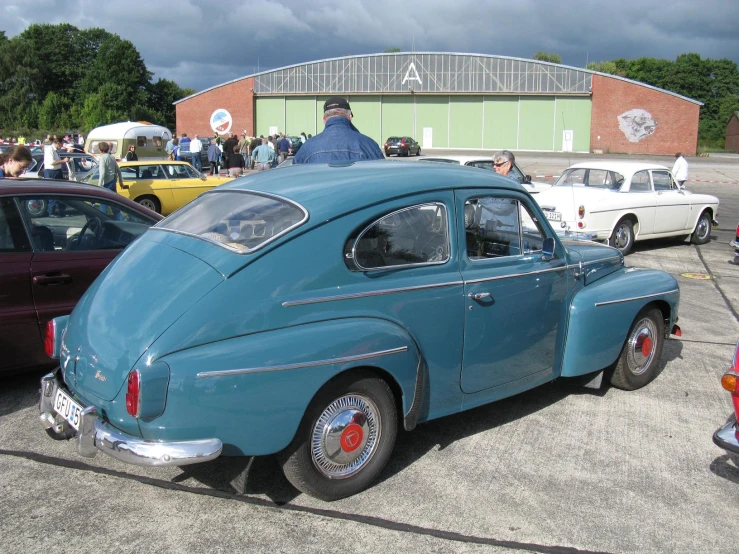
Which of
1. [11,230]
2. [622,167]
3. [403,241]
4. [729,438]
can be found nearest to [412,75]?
[622,167]

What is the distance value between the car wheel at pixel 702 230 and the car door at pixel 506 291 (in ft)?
33.3

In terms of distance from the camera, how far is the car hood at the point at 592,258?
5.02m

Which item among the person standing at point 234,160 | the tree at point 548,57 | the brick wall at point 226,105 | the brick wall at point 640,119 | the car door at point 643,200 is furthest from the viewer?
the tree at point 548,57

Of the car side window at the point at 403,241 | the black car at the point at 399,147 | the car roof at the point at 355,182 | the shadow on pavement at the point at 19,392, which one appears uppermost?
the black car at the point at 399,147

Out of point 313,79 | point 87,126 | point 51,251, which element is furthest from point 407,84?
point 51,251

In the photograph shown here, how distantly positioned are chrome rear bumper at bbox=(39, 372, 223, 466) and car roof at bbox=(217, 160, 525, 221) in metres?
1.30

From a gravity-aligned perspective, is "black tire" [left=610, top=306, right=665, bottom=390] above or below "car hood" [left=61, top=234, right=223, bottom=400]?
below

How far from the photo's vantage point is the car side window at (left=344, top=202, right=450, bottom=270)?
12.3 ft

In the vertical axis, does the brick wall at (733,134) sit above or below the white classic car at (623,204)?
above

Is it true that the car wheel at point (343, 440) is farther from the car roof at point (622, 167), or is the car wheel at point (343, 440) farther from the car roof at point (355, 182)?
the car roof at point (622, 167)

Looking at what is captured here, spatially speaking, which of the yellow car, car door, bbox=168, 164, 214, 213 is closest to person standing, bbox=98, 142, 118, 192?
the yellow car

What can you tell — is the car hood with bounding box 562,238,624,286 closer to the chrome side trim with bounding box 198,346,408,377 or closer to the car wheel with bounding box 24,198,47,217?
the chrome side trim with bounding box 198,346,408,377

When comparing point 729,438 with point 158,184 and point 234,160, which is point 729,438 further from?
point 234,160

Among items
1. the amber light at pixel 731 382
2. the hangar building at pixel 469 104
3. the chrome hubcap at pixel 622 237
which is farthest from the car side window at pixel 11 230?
the hangar building at pixel 469 104
